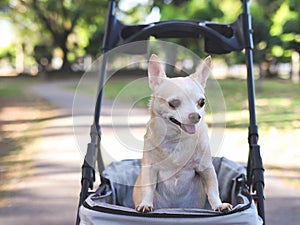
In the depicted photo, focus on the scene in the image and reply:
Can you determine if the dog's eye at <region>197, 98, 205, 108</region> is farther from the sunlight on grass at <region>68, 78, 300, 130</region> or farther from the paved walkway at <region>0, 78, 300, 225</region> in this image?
the sunlight on grass at <region>68, 78, 300, 130</region>

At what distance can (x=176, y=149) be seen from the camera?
1.27m

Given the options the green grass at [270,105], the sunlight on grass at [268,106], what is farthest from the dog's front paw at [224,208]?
the green grass at [270,105]

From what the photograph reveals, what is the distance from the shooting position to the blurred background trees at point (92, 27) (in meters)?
7.43

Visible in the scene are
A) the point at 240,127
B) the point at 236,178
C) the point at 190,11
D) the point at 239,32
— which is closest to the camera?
the point at 236,178

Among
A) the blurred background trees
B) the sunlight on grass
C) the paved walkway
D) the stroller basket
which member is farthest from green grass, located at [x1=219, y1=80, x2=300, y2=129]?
the stroller basket

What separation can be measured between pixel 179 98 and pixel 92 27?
1447cm

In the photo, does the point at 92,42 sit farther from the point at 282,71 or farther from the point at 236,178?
the point at 236,178

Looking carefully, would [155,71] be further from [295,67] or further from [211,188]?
[295,67]

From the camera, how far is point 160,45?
5.41 ft

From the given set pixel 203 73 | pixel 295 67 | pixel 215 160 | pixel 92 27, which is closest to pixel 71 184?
pixel 215 160

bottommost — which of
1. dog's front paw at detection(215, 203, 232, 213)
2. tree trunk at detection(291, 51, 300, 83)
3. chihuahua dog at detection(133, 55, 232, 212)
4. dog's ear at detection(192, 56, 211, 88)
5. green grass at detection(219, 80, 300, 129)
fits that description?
green grass at detection(219, 80, 300, 129)

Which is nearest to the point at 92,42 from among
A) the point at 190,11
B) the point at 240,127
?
the point at 190,11

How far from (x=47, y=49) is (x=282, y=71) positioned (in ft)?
28.5

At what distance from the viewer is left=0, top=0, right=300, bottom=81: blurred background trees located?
743 centimetres
